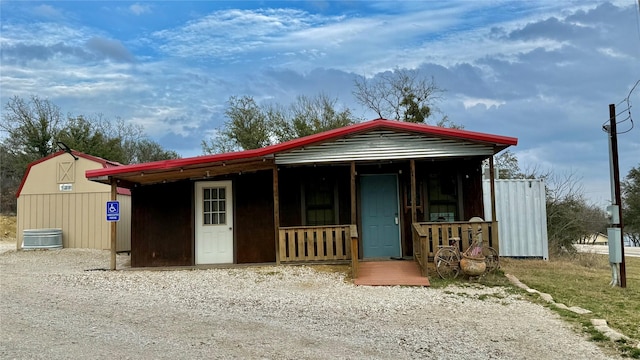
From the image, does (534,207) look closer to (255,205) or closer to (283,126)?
(255,205)

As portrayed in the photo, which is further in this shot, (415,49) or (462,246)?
(415,49)

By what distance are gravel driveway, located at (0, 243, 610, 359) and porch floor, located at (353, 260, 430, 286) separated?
37 centimetres

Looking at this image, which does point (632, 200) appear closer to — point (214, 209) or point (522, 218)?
point (522, 218)

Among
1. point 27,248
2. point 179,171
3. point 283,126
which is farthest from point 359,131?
point 283,126

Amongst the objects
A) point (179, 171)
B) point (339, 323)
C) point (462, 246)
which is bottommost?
point (339, 323)

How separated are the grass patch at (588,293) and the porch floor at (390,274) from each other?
1.83 metres

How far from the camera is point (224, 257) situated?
11086 mm

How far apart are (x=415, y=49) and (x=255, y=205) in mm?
7300

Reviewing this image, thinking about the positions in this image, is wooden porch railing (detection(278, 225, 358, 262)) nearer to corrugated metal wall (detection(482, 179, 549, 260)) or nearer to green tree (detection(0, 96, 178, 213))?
corrugated metal wall (detection(482, 179, 549, 260))

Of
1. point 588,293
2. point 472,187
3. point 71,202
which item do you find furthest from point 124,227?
point 588,293

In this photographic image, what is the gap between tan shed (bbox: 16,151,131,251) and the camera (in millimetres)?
15914

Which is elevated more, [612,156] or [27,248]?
[612,156]

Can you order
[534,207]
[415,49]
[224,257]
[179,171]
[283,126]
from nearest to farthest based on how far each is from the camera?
[179,171] → [224,257] → [534,207] → [415,49] → [283,126]

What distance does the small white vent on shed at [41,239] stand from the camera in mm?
15586
